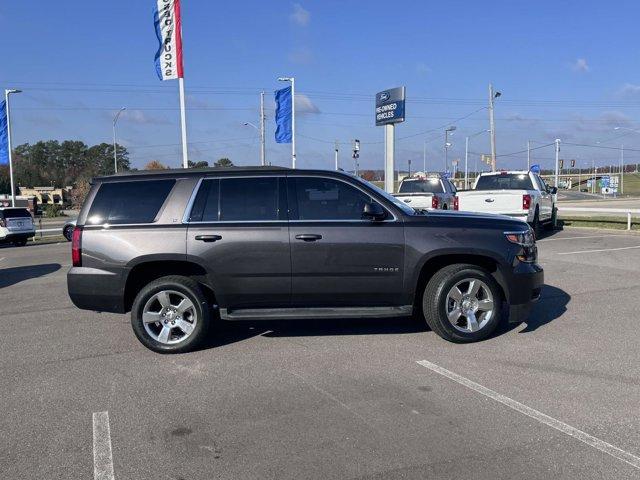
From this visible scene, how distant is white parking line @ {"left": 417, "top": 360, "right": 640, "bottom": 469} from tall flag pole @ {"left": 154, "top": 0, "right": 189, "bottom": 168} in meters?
15.2

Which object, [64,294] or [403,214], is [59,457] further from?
[64,294]

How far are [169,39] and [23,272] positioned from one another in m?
8.78

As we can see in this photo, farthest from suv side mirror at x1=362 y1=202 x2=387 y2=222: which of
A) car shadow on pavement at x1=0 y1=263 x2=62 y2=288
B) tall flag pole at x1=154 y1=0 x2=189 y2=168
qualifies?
tall flag pole at x1=154 y1=0 x2=189 y2=168

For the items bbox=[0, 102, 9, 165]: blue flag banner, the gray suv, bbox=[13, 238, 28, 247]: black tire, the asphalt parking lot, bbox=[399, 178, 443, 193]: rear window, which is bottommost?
bbox=[13, 238, 28, 247]: black tire

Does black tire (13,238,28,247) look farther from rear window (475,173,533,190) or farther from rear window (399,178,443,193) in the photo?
rear window (475,173,533,190)

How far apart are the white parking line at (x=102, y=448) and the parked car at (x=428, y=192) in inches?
517

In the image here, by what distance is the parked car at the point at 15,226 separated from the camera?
2312 centimetres

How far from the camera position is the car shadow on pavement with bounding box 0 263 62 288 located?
11.5m

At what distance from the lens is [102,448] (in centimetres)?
370

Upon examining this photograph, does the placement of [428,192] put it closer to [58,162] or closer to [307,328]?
[307,328]

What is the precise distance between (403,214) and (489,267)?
1.15 metres

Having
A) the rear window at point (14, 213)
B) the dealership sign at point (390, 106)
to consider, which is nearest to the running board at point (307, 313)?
the rear window at point (14, 213)

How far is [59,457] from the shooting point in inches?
141

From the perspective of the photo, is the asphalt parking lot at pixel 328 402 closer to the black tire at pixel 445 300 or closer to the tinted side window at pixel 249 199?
the black tire at pixel 445 300
